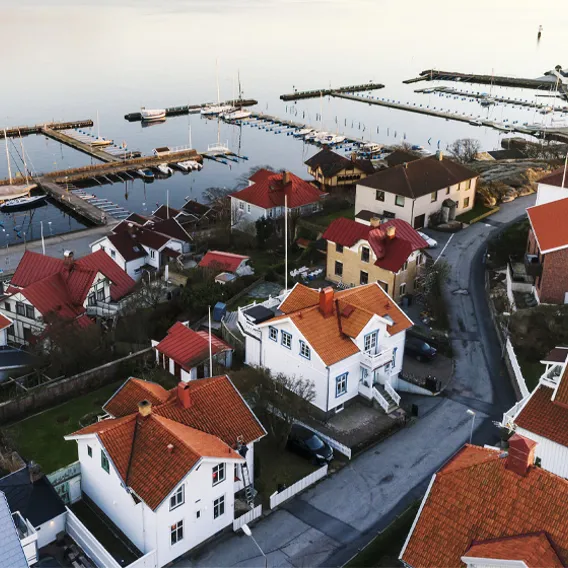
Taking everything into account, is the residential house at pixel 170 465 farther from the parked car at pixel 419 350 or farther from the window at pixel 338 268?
the window at pixel 338 268

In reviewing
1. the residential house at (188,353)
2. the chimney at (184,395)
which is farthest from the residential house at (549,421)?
the residential house at (188,353)

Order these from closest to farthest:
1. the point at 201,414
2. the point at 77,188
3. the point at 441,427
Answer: the point at 201,414 < the point at 441,427 < the point at 77,188

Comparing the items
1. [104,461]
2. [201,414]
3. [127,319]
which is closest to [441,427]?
[201,414]

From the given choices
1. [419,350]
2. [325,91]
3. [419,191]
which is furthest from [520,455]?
[325,91]

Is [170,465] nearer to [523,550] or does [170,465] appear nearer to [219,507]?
[219,507]

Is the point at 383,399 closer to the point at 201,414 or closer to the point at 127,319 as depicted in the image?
the point at 201,414

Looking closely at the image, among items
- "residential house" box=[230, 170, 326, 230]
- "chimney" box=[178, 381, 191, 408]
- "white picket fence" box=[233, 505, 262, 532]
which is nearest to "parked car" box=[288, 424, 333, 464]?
"white picket fence" box=[233, 505, 262, 532]

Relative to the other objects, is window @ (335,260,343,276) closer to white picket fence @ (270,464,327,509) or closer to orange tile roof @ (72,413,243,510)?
white picket fence @ (270,464,327,509)
